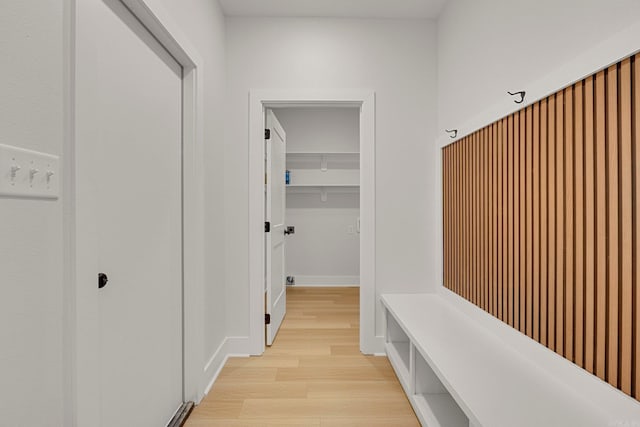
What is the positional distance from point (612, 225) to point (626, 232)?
0.18 feet

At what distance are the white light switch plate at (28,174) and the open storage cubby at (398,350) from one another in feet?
6.66

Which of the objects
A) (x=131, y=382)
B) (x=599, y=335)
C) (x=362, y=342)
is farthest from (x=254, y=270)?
(x=599, y=335)

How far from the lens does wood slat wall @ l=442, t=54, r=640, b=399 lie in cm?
112

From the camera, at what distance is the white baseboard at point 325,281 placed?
5.09 meters

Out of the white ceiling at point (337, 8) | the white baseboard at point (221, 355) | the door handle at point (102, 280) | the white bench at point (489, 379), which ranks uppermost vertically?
the white ceiling at point (337, 8)

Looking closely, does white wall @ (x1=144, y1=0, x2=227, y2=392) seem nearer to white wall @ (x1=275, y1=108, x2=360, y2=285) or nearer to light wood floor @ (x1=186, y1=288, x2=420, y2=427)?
light wood floor @ (x1=186, y1=288, x2=420, y2=427)

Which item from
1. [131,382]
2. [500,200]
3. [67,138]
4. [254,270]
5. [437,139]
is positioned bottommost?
[131,382]

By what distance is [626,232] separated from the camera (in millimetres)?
1121

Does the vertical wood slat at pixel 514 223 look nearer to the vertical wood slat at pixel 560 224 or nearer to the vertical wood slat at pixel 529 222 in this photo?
the vertical wood slat at pixel 529 222

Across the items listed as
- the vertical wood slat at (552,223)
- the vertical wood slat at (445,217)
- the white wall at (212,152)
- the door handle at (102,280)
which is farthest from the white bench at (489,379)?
the door handle at (102,280)

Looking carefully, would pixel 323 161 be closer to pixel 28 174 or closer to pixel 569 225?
pixel 569 225

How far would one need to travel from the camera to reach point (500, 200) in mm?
1890

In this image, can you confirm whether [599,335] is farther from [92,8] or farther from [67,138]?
[92,8]

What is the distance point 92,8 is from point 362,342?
2539mm
